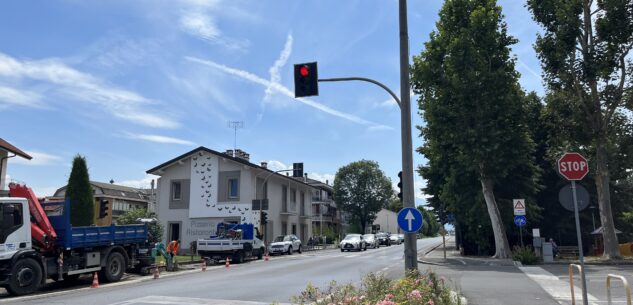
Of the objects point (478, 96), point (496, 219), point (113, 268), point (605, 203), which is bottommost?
point (113, 268)

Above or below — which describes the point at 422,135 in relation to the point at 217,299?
above

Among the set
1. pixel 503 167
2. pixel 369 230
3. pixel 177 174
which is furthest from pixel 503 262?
pixel 369 230

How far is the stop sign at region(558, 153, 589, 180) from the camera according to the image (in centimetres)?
924

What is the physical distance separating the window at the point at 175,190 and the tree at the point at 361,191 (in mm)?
44923

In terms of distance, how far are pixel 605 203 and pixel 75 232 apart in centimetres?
2353

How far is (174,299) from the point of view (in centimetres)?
1211

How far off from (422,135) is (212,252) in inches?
539

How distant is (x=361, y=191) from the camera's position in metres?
84.5

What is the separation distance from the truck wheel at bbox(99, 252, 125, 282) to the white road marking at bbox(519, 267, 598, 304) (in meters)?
14.1

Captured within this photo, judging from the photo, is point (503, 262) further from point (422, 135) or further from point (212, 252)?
point (212, 252)

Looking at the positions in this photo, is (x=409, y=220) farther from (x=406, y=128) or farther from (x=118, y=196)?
(x=118, y=196)

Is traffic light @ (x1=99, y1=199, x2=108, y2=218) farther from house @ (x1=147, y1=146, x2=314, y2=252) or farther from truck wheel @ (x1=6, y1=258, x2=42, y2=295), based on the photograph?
house @ (x1=147, y1=146, x2=314, y2=252)

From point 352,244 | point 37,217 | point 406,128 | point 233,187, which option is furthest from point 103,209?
point 352,244

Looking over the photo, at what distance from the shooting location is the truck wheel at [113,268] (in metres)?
17.5
